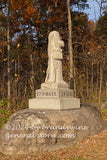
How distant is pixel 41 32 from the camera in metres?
15.0

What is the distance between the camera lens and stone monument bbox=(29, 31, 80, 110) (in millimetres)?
5793

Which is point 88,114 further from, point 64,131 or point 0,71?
point 0,71

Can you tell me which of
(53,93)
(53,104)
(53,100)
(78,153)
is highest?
(53,93)

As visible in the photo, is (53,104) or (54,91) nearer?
(53,104)

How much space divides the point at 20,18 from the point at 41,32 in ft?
5.98

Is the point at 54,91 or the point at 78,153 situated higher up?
the point at 54,91

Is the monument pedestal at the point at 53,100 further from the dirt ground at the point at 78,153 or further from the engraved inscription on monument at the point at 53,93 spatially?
the dirt ground at the point at 78,153

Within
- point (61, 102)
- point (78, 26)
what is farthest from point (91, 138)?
point (78, 26)

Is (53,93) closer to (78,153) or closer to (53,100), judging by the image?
(53,100)

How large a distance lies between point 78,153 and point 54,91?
1.94 meters

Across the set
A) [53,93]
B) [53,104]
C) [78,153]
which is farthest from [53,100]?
[78,153]

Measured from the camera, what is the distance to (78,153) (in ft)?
15.2

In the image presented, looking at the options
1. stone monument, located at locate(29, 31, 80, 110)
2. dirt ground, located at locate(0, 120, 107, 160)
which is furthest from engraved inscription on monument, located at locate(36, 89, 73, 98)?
dirt ground, located at locate(0, 120, 107, 160)

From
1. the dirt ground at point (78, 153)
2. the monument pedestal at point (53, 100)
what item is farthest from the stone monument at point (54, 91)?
the dirt ground at point (78, 153)
